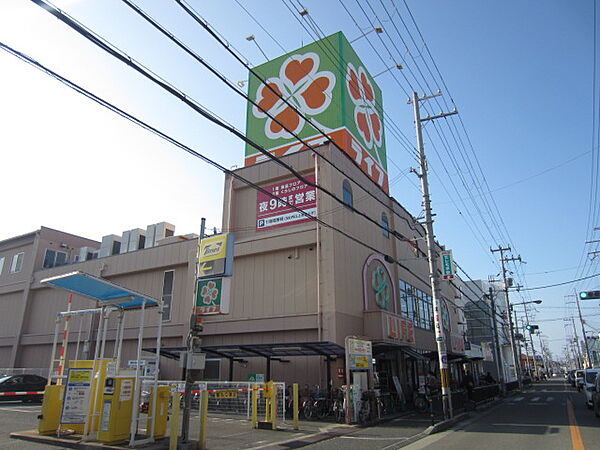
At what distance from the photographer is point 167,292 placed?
25.0 meters

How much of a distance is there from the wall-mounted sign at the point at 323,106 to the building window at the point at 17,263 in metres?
20.3

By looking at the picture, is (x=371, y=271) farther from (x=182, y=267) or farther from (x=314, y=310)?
(x=182, y=267)

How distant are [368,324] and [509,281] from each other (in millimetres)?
29837

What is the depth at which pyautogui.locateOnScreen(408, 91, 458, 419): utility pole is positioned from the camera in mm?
16031

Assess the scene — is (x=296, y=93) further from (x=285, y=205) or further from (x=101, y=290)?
(x=101, y=290)

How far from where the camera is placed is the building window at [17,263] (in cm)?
3266

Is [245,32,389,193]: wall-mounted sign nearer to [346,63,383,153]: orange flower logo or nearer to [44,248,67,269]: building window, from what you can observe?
[346,63,383,153]: orange flower logo

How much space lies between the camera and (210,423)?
14.7m

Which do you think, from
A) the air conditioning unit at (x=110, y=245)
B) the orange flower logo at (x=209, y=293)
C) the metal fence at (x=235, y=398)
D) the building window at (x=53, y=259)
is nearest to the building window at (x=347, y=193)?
the metal fence at (x=235, y=398)

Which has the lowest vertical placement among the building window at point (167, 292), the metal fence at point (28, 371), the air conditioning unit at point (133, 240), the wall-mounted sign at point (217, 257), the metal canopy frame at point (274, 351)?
the metal fence at point (28, 371)

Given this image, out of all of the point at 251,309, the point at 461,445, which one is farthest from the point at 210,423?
the point at 461,445

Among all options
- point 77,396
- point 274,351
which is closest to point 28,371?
point 274,351

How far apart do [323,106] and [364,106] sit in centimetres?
452

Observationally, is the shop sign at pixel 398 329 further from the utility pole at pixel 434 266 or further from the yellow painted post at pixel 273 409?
the yellow painted post at pixel 273 409
